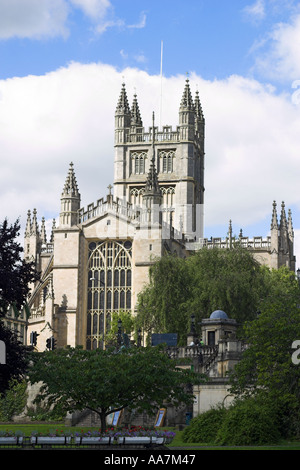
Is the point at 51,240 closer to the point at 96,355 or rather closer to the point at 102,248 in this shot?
the point at 102,248

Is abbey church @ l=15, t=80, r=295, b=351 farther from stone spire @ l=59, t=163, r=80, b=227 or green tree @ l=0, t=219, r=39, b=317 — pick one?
green tree @ l=0, t=219, r=39, b=317

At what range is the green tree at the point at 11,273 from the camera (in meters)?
42.4

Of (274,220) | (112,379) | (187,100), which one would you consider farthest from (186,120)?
(112,379)

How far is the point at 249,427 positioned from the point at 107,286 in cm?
4586

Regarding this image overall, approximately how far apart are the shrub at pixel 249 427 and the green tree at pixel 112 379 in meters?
3.65

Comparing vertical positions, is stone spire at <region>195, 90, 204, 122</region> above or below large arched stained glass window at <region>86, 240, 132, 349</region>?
above

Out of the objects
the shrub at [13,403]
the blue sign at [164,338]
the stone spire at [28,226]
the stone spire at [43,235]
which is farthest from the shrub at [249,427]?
the stone spire at [43,235]

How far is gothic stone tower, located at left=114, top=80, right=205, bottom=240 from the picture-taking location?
10869cm

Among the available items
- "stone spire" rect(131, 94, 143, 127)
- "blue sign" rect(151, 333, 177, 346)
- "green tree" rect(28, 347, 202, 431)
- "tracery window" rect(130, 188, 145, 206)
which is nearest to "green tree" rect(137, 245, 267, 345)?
"blue sign" rect(151, 333, 177, 346)

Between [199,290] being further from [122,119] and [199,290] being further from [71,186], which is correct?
[122,119]

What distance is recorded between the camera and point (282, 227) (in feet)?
319

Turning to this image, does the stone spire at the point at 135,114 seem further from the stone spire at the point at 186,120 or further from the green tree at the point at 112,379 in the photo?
the green tree at the point at 112,379

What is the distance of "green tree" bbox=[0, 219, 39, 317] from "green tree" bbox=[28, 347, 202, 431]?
321cm
